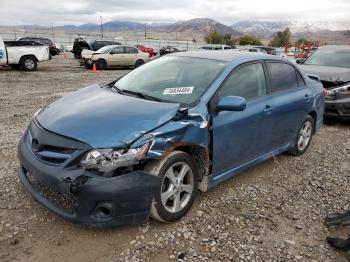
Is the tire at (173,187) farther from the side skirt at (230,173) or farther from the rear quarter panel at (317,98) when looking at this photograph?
the rear quarter panel at (317,98)

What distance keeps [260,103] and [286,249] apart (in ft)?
5.74

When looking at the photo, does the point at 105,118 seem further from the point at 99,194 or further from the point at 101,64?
the point at 101,64

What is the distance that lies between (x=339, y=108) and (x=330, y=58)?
2132 mm

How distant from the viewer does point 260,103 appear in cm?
438

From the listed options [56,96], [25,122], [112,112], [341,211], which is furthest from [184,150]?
[56,96]

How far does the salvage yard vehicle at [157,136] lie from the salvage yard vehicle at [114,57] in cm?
1530

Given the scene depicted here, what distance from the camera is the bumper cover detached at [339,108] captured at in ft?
24.4

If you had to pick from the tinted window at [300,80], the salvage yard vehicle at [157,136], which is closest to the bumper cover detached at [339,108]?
the tinted window at [300,80]

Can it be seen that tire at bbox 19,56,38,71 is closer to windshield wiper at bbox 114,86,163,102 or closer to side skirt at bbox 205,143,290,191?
windshield wiper at bbox 114,86,163,102

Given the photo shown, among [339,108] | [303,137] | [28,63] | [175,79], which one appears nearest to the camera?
[175,79]

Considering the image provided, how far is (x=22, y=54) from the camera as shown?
16156mm

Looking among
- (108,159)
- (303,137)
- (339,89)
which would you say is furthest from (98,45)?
(108,159)

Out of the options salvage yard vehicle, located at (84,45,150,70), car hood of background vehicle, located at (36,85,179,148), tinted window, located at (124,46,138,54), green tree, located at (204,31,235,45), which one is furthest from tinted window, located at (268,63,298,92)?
green tree, located at (204,31,235,45)

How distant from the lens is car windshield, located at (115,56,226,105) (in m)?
3.88
